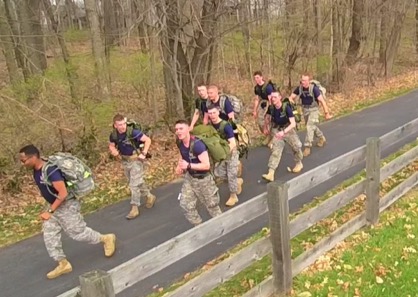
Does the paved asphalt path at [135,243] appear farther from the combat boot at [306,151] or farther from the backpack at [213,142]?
the backpack at [213,142]

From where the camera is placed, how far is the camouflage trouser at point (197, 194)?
6.79 m

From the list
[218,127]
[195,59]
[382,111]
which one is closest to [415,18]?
[382,111]

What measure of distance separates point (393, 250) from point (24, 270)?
188 inches

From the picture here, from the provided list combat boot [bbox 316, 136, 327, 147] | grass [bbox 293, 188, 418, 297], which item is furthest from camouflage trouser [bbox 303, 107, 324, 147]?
grass [bbox 293, 188, 418, 297]

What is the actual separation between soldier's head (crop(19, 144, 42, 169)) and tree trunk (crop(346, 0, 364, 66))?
1884 cm

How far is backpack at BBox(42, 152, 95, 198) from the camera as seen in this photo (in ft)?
19.1

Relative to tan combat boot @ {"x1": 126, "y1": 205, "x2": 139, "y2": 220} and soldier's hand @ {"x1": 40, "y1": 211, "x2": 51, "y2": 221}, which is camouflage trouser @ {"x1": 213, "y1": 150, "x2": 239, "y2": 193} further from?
soldier's hand @ {"x1": 40, "y1": 211, "x2": 51, "y2": 221}

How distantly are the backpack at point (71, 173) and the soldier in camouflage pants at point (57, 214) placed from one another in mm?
38

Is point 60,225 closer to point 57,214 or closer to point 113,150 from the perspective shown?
point 57,214

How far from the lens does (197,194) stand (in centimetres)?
690

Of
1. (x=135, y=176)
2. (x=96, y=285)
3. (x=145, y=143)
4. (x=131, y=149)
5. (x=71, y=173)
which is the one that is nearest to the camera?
(x=96, y=285)

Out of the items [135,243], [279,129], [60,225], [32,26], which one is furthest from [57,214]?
[32,26]

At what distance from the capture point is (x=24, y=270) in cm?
663

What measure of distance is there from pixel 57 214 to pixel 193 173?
183 cm
